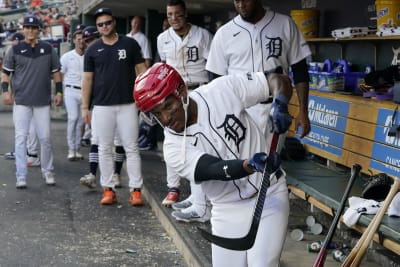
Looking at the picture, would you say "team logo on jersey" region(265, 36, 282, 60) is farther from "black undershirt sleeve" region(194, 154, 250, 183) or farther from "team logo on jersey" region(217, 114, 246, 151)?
"black undershirt sleeve" region(194, 154, 250, 183)

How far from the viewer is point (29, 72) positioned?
8.05m

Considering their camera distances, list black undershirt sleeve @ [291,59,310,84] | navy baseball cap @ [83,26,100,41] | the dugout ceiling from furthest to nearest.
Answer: the dugout ceiling → navy baseball cap @ [83,26,100,41] → black undershirt sleeve @ [291,59,310,84]

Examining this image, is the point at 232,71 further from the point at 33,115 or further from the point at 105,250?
the point at 33,115

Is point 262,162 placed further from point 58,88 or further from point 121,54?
point 58,88

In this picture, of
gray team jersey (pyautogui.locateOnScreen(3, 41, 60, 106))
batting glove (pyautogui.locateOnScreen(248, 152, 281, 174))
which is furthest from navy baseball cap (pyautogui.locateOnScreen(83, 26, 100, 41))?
batting glove (pyautogui.locateOnScreen(248, 152, 281, 174))

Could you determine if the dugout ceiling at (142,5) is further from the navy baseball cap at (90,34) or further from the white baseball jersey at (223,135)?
the white baseball jersey at (223,135)

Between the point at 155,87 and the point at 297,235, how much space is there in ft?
9.60

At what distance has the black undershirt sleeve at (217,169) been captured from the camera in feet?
9.56

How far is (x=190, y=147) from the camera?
3.17 m

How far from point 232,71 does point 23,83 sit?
379 cm

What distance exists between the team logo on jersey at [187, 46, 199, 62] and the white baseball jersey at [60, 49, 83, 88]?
372 centimetres

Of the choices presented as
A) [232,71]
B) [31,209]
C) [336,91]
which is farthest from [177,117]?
[31,209]

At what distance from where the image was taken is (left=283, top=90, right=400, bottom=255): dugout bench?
5.02 meters

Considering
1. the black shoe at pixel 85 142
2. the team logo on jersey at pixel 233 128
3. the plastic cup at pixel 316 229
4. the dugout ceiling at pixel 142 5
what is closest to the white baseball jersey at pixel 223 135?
the team logo on jersey at pixel 233 128
